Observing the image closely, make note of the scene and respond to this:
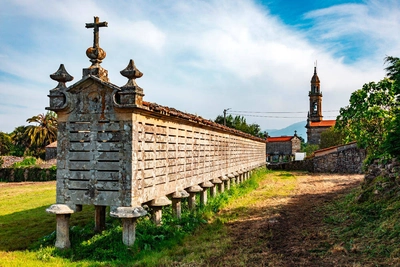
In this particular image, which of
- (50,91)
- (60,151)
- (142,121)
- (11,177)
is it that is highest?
(50,91)

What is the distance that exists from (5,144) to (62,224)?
2076 inches

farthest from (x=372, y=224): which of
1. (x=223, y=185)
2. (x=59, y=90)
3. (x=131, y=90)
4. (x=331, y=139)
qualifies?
(x=331, y=139)

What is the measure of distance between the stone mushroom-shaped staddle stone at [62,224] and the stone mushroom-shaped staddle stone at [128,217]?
1112mm

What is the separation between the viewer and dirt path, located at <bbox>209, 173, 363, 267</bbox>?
20.6ft

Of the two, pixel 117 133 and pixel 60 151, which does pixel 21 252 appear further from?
pixel 117 133

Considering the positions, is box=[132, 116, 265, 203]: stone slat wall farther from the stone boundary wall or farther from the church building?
the church building

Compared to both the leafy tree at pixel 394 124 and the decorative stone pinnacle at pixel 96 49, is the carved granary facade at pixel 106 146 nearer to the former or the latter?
the decorative stone pinnacle at pixel 96 49

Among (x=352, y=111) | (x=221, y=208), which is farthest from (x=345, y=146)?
(x=221, y=208)

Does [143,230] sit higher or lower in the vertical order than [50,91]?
lower

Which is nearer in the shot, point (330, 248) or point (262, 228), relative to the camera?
point (330, 248)

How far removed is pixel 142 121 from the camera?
7.12 metres

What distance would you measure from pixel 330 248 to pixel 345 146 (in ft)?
86.2

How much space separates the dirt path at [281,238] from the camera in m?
6.29

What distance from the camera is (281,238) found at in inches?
313
